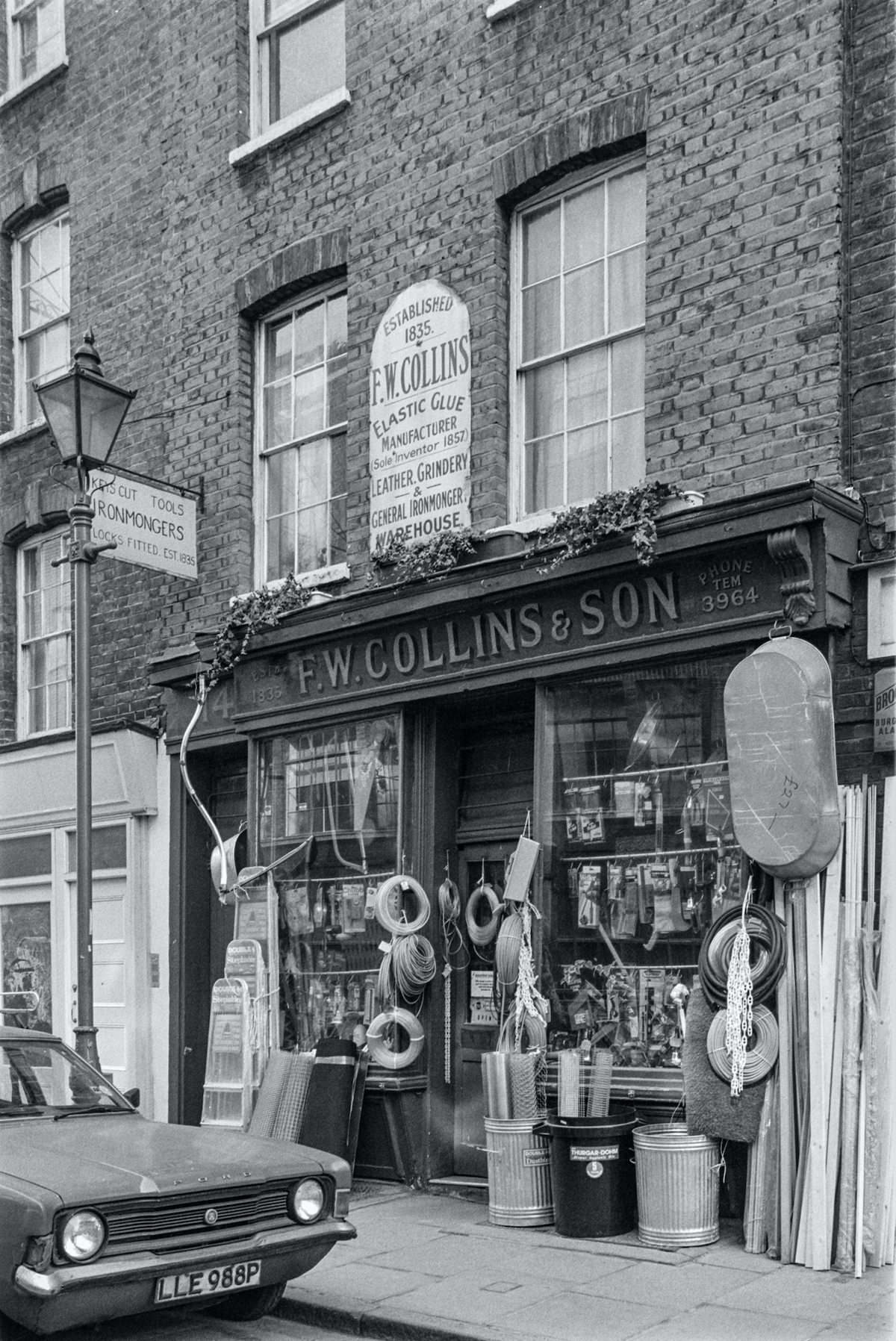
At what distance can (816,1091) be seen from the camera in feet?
25.4

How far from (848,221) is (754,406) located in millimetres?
1146

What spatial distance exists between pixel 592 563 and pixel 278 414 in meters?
4.14

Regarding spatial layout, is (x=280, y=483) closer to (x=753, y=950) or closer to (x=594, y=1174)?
(x=753, y=950)

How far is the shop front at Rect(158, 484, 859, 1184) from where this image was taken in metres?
8.87

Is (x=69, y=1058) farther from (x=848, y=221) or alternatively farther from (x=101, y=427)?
(x=848, y=221)

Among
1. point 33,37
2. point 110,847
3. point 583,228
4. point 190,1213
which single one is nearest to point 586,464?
point 583,228

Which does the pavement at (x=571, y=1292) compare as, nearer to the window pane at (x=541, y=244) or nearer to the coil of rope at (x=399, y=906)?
the coil of rope at (x=399, y=906)

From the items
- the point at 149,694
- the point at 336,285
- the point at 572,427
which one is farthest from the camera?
the point at 149,694

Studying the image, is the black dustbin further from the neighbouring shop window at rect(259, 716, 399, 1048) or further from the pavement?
the neighbouring shop window at rect(259, 716, 399, 1048)

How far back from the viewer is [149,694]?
42.9 ft

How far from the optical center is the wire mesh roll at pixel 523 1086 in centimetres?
916

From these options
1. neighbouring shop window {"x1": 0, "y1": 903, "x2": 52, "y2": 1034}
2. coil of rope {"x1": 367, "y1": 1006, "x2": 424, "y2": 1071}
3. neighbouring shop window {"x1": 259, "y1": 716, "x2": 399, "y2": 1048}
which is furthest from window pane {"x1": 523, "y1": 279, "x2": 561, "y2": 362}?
neighbouring shop window {"x1": 0, "y1": 903, "x2": 52, "y2": 1034}

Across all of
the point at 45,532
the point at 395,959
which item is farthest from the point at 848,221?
the point at 45,532

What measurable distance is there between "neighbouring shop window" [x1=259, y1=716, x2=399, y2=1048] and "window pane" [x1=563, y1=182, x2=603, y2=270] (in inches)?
135
